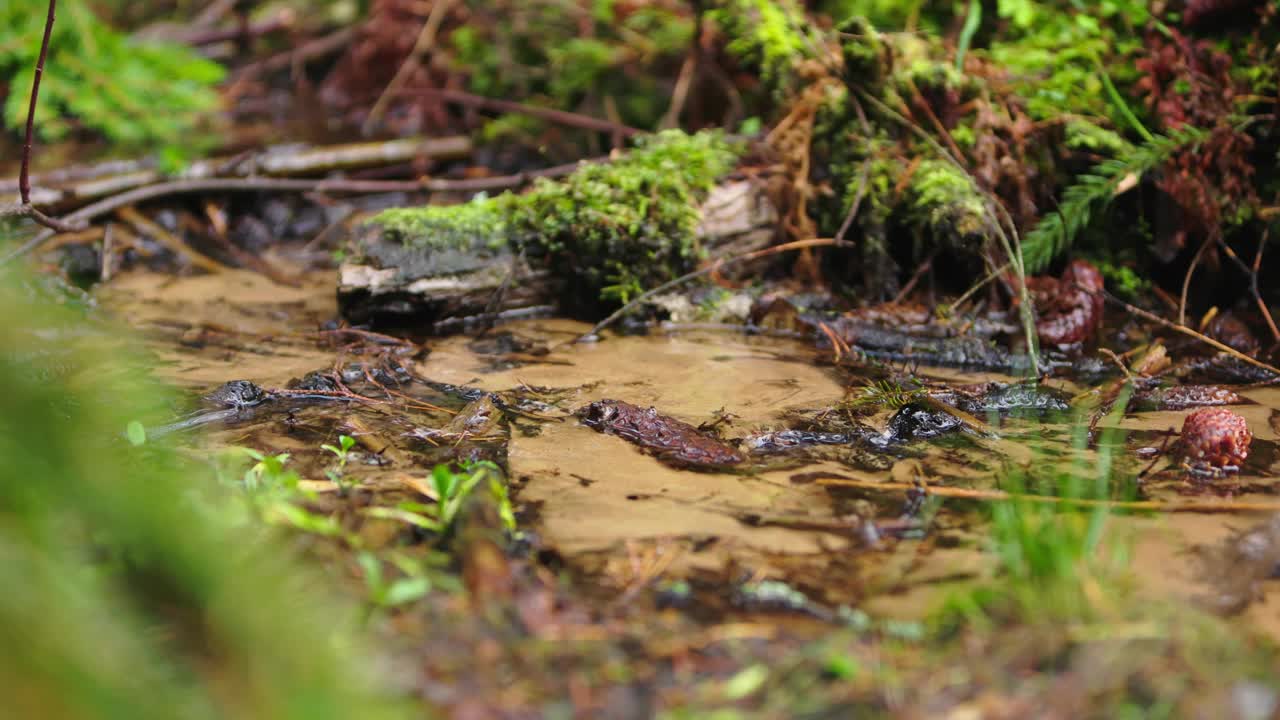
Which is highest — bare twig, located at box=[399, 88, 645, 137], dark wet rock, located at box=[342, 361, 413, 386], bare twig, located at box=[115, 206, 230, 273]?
bare twig, located at box=[399, 88, 645, 137]

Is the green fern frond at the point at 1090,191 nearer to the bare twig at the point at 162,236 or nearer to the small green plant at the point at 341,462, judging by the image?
the small green plant at the point at 341,462

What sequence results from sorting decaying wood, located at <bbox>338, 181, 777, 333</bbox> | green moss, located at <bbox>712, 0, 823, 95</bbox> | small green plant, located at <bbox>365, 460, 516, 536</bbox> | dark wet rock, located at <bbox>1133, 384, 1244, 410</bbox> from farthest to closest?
green moss, located at <bbox>712, 0, 823, 95</bbox>, decaying wood, located at <bbox>338, 181, 777, 333</bbox>, dark wet rock, located at <bbox>1133, 384, 1244, 410</bbox>, small green plant, located at <bbox>365, 460, 516, 536</bbox>

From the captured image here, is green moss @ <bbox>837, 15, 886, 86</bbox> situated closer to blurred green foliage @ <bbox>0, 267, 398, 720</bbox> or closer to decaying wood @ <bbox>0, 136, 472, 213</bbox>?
decaying wood @ <bbox>0, 136, 472, 213</bbox>

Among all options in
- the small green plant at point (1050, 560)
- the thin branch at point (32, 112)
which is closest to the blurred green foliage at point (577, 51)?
the thin branch at point (32, 112)

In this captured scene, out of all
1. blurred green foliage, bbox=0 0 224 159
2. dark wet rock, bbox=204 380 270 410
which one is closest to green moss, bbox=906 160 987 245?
dark wet rock, bbox=204 380 270 410

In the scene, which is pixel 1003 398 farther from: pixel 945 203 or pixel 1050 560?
pixel 1050 560

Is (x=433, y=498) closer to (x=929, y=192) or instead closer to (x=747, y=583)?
(x=747, y=583)

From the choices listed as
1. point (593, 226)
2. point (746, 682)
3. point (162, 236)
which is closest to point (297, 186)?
point (162, 236)
